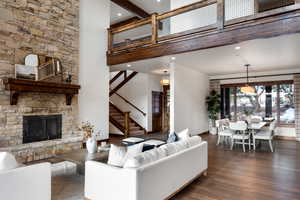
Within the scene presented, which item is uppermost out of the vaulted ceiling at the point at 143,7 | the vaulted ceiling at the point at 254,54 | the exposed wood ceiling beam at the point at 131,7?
the vaulted ceiling at the point at 143,7

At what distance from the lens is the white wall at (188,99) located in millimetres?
6617

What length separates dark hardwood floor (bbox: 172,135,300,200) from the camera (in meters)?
2.98

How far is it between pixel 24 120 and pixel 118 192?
3.72 m

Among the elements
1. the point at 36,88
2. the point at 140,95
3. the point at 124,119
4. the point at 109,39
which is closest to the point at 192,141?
the point at 36,88

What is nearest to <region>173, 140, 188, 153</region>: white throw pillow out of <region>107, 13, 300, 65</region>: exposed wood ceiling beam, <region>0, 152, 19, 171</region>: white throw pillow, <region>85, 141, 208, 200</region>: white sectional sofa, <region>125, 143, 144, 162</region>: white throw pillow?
<region>85, 141, 208, 200</region>: white sectional sofa

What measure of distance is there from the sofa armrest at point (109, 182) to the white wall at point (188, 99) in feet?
14.0

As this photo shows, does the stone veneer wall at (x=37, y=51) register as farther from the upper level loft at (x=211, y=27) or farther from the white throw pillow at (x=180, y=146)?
the white throw pillow at (x=180, y=146)

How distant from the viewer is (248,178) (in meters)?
3.66

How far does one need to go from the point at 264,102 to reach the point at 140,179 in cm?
819

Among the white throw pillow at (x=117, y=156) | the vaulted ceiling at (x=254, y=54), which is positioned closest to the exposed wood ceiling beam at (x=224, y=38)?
the vaulted ceiling at (x=254, y=54)

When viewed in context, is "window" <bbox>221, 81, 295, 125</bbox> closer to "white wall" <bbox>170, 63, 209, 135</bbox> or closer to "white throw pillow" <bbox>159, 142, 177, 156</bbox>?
"white wall" <bbox>170, 63, 209, 135</bbox>

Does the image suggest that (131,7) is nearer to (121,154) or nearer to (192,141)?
(192,141)

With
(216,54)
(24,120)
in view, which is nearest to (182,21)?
(216,54)

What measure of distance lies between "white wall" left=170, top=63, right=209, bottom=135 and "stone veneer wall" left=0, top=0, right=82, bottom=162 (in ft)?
10.4
